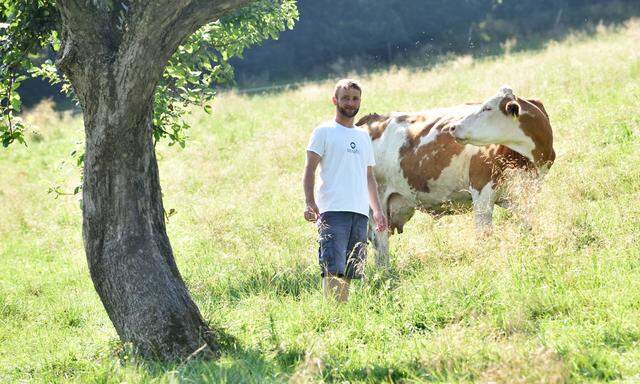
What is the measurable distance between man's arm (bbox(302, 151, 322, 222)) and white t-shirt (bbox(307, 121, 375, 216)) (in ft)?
0.17

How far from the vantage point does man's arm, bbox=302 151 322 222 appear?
6617 millimetres

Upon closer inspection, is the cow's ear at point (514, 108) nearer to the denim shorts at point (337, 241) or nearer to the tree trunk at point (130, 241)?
the denim shorts at point (337, 241)

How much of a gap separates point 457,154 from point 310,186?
283cm

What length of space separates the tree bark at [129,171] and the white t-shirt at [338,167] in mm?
1273

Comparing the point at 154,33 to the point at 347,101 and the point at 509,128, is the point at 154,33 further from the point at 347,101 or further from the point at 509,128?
the point at 509,128

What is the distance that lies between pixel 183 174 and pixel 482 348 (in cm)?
1331

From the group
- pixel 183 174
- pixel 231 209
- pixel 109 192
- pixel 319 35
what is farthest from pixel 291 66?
pixel 109 192

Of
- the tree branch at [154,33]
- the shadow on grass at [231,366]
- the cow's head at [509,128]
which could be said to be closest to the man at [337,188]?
the shadow on grass at [231,366]

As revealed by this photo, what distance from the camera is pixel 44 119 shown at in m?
29.6

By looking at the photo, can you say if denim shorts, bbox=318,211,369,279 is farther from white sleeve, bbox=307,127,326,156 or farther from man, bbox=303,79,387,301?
white sleeve, bbox=307,127,326,156

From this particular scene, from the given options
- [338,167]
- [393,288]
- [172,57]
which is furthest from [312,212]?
[172,57]

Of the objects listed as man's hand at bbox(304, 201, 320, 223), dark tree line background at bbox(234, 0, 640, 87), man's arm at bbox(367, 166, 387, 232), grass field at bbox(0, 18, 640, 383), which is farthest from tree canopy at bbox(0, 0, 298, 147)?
dark tree line background at bbox(234, 0, 640, 87)

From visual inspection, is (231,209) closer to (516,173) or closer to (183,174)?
(183,174)

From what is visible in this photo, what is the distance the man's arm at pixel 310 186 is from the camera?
21.7 ft
